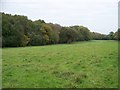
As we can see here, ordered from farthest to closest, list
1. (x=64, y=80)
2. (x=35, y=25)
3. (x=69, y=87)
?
(x=35, y=25) → (x=64, y=80) → (x=69, y=87)

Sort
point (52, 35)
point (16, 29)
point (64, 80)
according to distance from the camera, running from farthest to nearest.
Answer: point (52, 35) → point (16, 29) → point (64, 80)

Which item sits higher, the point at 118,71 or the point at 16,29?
the point at 16,29

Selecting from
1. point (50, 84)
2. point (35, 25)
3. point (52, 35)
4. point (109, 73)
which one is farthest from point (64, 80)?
point (52, 35)

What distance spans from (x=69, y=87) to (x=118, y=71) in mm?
4994

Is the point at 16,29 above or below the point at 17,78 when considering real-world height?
above

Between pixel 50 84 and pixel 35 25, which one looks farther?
pixel 35 25

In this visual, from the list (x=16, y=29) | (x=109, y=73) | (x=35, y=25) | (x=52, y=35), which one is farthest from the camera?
(x=52, y=35)

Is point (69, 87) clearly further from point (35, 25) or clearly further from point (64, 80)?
point (35, 25)

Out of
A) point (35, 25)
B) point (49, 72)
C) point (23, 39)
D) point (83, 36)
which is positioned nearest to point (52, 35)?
point (35, 25)

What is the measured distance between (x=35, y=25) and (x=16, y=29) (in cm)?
1232

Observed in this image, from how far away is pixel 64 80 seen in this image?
15.3 meters

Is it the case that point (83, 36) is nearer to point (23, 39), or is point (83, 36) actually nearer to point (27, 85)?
A: point (23, 39)

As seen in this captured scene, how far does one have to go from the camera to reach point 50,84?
14.3 meters

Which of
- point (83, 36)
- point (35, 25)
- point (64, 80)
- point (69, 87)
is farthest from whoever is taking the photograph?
point (83, 36)
